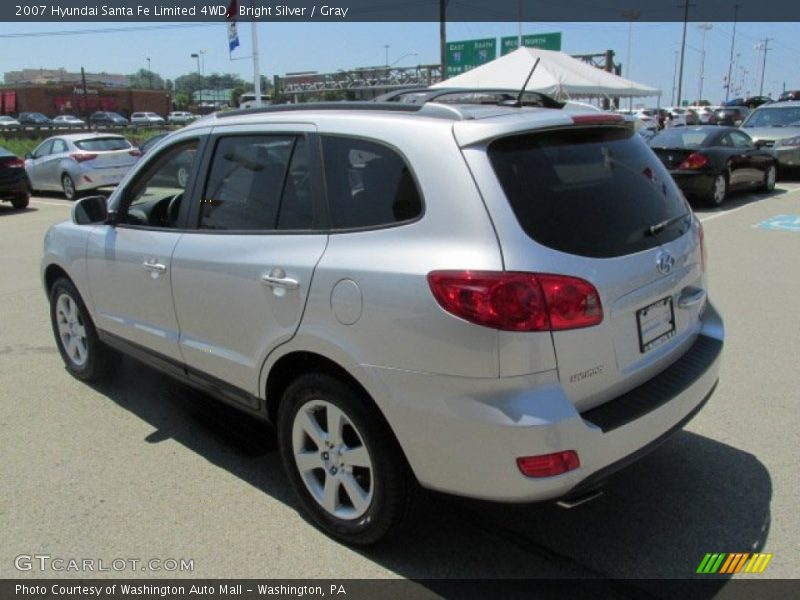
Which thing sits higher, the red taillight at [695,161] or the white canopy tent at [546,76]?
the white canopy tent at [546,76]

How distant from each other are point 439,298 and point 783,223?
35.3 ft

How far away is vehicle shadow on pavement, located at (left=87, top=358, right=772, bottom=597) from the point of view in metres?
2.82

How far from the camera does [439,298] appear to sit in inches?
95.4

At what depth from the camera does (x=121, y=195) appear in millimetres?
4207

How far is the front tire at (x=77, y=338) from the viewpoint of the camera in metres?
4.73

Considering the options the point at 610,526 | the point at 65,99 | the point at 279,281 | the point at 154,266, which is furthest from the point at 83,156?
the point at 65,99

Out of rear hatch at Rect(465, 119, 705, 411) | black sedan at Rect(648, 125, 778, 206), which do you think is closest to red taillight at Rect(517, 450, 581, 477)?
rear hatch at Rect(465, 119, 705, 411)

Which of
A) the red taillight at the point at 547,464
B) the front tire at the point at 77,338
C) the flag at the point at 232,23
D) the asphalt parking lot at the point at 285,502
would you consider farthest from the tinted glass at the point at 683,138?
the flag at the point at 232,23

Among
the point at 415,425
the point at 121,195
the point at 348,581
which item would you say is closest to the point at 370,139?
the point at 415,425

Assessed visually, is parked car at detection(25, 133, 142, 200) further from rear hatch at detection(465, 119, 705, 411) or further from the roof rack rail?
rear hatch at detection(465, 119, 705, 411)

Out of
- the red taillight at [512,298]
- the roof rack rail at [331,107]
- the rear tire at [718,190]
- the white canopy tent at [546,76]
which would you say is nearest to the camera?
the red taillight at [512,298]

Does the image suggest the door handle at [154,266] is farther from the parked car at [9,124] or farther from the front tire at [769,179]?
the parked car at [9,124]

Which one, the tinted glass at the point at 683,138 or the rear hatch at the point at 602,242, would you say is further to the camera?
the tinted glass at the point at 683,138

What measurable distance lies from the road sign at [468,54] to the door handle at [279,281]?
36580 mm
